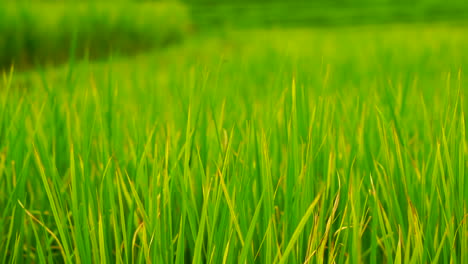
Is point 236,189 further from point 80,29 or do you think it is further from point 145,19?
point 145,19

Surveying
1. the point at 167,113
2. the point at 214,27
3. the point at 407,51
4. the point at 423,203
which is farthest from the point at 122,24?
the point at 423,203

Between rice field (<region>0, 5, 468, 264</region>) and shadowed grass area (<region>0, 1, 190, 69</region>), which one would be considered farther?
shadowed grass area (<region>0, 1, 190, 69</region>)

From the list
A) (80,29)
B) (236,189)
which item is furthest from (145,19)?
(236,189)

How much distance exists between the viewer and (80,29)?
4.34 meters

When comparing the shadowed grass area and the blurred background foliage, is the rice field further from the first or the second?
the shadowed grass area

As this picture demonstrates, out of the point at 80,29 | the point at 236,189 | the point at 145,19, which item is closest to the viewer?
the point at 236,189

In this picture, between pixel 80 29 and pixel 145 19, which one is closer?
pixel 80 29

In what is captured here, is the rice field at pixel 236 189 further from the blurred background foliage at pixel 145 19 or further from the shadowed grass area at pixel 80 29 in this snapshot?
the shadowed grass area at pixel 80 29

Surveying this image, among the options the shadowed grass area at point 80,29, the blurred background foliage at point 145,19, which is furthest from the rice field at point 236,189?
the shadowed grass area at point 80,29

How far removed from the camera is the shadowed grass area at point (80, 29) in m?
3.94

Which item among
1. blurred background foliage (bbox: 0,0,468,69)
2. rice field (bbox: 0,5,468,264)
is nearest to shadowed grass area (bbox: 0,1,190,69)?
blurred background foliage (bbox: 0,0,468,69)

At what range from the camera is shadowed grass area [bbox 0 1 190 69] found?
394 cm

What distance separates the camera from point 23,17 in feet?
13.2

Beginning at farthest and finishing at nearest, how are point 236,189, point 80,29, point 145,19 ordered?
point 145,19, point 80,29, point 236,189
